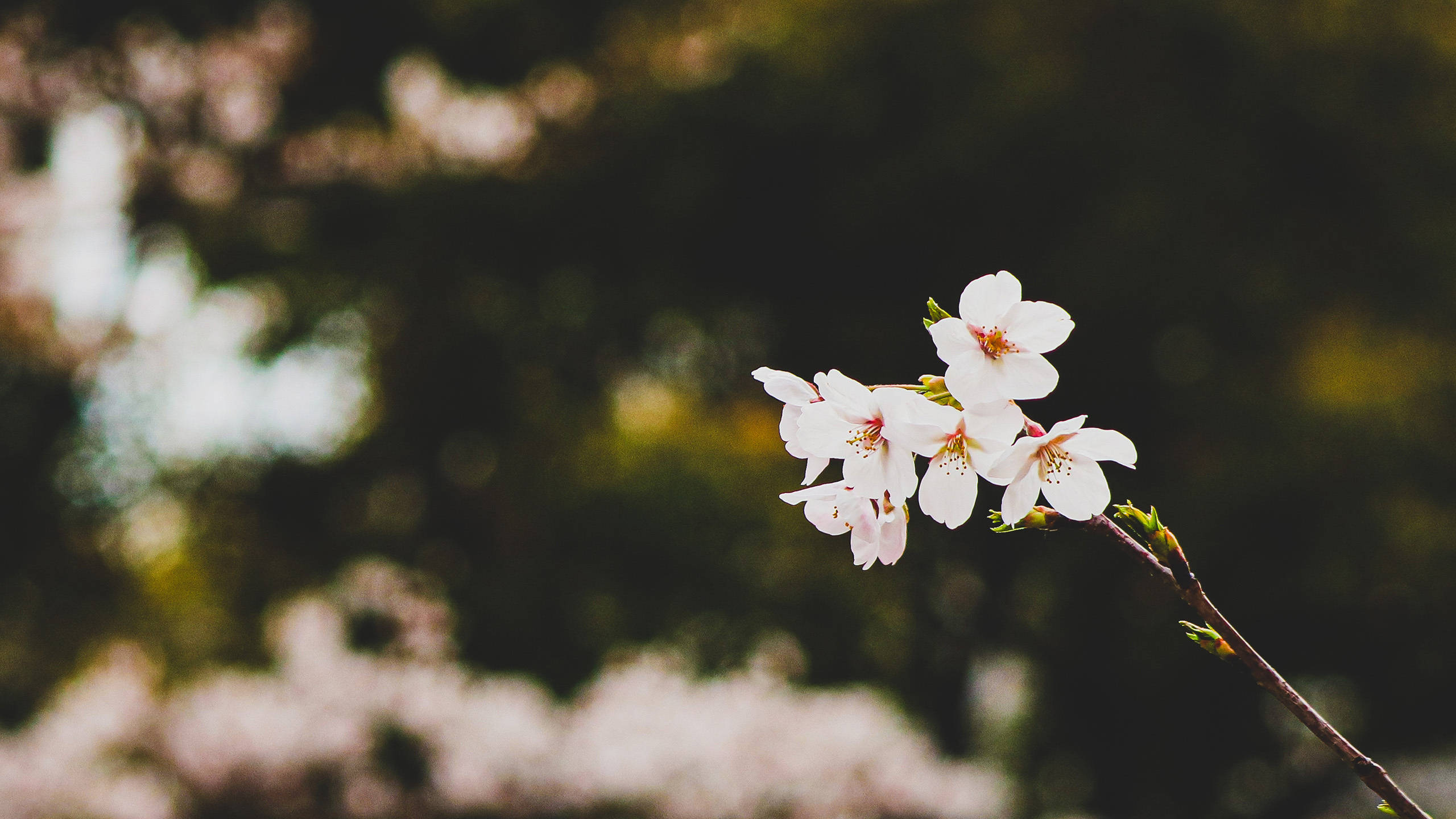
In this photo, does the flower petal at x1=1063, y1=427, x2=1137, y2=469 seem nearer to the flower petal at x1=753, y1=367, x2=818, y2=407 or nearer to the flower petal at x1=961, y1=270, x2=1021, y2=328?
the flower petal at x1=961, y1=270, x2=1021, y2=328

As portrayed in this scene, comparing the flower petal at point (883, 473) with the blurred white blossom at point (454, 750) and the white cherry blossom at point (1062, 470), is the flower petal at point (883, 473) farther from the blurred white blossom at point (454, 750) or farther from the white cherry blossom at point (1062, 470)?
the blurred white blossom at point (454, 750)

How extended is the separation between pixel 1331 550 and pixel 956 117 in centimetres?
248

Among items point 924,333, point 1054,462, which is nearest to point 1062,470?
point 1054,462

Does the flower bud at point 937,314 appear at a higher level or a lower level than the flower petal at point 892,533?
higher

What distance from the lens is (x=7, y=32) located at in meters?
4.49

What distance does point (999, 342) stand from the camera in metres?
0.77

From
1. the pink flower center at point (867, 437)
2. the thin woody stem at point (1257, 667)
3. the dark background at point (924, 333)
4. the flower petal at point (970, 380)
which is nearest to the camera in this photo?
the thin woody stem at point (1257, 667)

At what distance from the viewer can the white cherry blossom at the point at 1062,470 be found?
2.29 ft

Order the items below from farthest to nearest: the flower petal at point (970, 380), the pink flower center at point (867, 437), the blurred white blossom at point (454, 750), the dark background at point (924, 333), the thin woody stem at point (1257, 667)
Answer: the dark background at point (924, 333) < the blurred white blossom at point (454, 750) < the pink flower center at point (867, 437) < the flower petal at point (970, 380) < the thin woody stem at point (1257, 667)

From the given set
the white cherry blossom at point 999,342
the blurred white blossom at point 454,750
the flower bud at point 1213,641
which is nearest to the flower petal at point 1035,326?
the white cherry blossom at point 999,342

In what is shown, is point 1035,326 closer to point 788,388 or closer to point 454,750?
point 788,388

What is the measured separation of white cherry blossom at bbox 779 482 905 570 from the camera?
2.64 ft

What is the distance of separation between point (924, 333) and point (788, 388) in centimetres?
402

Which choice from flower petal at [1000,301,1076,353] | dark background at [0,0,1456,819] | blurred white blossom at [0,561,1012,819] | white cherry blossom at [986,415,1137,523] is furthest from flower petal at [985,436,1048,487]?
dark background at [0,0,1456,819]
